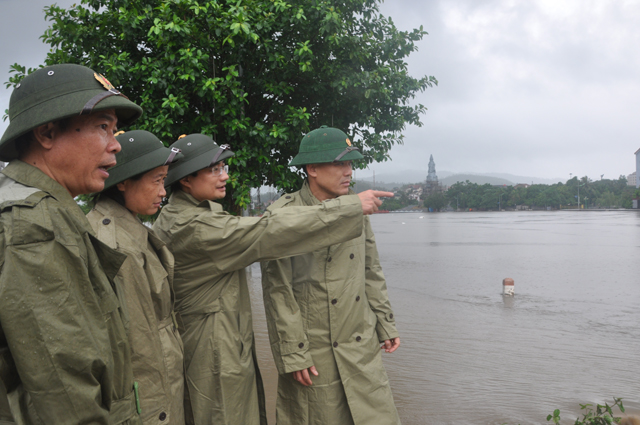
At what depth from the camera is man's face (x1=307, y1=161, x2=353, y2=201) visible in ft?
9.40

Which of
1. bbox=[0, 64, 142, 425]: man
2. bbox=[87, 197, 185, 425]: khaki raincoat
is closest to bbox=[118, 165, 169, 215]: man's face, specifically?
bbox=[87, 197, 185, 425]: khaki raincoat

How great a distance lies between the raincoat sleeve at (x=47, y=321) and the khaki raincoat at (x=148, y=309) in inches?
27.7

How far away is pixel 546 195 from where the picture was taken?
339 ft

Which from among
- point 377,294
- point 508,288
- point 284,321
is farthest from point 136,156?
point 508,288

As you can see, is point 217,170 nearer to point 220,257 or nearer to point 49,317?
point 220,257

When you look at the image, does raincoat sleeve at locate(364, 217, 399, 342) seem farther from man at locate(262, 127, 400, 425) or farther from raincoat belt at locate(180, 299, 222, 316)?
raincoat belt at locate(180, 299, 222, 316)

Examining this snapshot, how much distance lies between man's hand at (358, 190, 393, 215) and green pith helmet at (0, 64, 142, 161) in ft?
4.24

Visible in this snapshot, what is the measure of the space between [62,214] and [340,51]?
19.5ft

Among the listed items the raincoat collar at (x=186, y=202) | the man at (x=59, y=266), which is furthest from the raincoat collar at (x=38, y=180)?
the raincoat collar at (x=186, y=202)

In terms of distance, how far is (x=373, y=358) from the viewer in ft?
9.21

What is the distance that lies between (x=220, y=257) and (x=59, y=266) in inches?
47.6

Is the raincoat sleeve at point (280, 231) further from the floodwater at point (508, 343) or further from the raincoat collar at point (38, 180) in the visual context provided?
the floodwater at point (508, 343)

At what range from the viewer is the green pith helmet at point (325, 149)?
2.81 metres

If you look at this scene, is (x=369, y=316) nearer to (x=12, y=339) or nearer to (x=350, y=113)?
(x=12, y=339)
